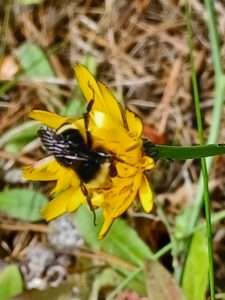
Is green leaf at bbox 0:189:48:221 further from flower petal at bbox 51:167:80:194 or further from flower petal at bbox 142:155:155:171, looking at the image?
flower petal at bbox 142:155:155:171

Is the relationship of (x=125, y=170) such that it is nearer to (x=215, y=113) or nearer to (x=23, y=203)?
(x=215, y=113)

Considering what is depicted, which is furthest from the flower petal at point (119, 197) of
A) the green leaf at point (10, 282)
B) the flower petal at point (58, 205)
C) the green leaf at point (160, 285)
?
the green leaf at point (10, 282)

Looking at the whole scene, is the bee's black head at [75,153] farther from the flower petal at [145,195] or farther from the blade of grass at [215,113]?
the blade of grass at [215,113]

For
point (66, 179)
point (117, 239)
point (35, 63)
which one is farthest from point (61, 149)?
point (35, 63)

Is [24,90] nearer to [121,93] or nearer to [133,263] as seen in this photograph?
[121,93]

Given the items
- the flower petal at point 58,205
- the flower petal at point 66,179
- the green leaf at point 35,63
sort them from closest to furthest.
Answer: the flower petal at point 66,179 → the flower petal at point 58,205 → the green leaf at point 35,63

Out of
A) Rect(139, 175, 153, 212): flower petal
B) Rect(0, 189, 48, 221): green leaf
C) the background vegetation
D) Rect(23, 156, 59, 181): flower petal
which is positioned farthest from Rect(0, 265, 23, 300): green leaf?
Rect(139, 175, 153, 212): flower petal
